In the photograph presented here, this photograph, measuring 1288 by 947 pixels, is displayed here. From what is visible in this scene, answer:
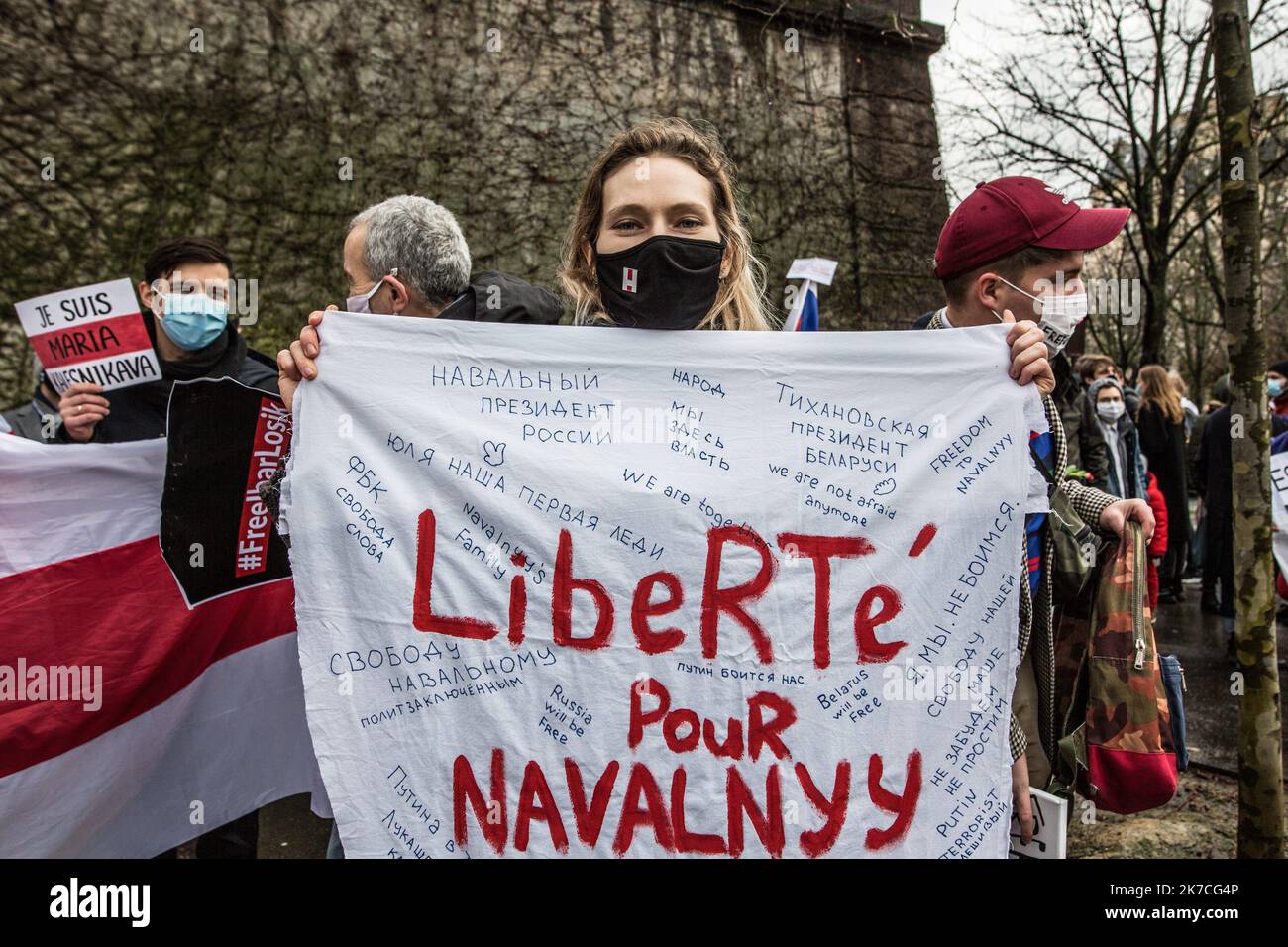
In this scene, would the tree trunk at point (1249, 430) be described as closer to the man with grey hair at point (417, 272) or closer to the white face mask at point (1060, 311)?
the white face mask at point (1060, 311)

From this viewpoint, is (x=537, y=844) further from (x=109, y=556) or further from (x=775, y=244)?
(x=775, y=244)

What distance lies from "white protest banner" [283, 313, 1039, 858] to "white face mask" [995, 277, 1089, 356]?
0.62 ft

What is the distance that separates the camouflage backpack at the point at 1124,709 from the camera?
6.18ft

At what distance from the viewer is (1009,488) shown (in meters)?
1.95

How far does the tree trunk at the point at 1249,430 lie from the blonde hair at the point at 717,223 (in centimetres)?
172

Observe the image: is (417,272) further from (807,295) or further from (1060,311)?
(807,295)

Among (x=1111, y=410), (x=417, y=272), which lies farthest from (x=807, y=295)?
(x=417, y=272)

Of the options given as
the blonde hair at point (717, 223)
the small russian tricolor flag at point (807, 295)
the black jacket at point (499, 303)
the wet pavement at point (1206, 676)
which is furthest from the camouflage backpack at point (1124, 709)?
the small russian tricolor flag at point (807, 295)

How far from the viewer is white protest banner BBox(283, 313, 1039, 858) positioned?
6.05 ft

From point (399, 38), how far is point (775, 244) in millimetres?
3667

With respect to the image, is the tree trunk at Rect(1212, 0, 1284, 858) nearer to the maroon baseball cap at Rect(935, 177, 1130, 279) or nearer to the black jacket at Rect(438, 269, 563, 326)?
the maroon baseball cap at Rect(935, 177, 1130, 279)

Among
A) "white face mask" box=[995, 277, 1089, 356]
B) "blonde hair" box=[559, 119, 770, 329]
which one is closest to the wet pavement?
"white face mask" box=[995, 277, 1089, 356]
